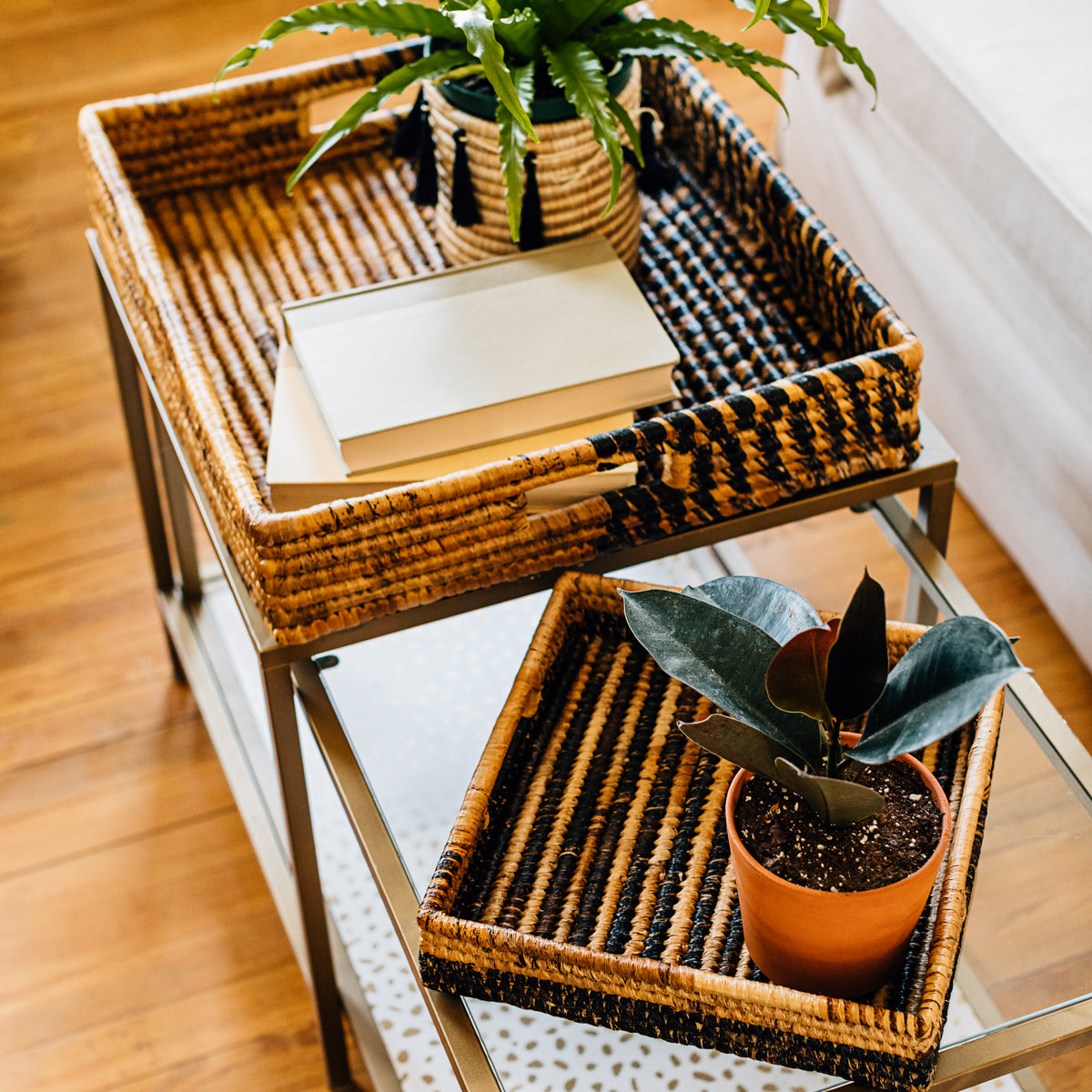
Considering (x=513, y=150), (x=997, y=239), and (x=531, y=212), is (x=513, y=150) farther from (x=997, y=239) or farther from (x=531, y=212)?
(x=997, y=239)

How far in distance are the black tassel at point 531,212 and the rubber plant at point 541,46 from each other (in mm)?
24

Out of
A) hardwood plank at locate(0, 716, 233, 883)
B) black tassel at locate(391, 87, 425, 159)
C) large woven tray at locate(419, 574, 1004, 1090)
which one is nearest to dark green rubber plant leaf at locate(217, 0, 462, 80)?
black tassel at locate(391, 87, 425, 159)

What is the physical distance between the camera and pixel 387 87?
83 cm

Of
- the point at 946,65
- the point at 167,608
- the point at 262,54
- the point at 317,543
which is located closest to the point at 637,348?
the point at 317,543

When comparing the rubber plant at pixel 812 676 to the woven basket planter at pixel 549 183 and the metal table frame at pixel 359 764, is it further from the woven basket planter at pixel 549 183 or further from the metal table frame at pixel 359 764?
the woven basket planter at pixel 549 183

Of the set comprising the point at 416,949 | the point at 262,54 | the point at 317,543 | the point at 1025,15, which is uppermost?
the point at 1025,15

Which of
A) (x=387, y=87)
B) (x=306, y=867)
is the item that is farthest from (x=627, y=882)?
(x=387, y=87)

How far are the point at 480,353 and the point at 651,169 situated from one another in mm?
218

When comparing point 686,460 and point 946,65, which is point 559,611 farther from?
point 946,65

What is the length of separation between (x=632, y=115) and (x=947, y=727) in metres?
0.54

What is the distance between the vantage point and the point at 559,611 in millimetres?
758

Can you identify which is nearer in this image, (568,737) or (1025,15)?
(568,737)

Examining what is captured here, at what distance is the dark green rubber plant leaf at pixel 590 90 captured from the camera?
2.52 ft

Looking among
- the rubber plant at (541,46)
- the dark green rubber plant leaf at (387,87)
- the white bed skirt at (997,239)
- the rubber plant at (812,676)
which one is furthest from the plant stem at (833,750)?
the white bed skirt at (997,239)
